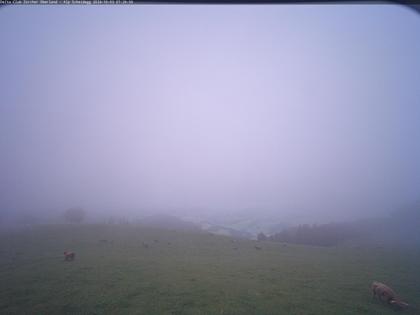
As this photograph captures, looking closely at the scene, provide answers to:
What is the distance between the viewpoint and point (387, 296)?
48.1 feet

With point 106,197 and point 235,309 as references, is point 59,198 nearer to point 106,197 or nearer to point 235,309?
point 106,197

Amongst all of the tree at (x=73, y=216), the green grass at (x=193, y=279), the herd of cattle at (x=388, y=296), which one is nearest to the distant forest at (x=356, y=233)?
the green grass at (x=193, y=279)

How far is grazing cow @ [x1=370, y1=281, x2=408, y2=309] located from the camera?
13852mm

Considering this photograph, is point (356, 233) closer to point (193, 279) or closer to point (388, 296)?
point (388, 296)

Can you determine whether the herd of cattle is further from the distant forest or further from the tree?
the tree

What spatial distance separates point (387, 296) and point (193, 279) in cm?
1426

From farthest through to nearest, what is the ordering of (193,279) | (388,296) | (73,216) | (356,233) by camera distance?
(73,216), (356,233), (193,279), (388,296)

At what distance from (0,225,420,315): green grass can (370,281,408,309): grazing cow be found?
0.66m

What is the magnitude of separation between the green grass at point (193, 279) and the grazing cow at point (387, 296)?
0.66 metres

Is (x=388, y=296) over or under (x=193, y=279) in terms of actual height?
over

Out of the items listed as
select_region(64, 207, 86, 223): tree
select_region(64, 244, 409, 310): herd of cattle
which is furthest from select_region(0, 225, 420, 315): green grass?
select_region(64, 207, 86, 223): tree

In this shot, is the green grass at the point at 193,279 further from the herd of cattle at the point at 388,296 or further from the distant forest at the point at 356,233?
the distant forest at the point at 356,233

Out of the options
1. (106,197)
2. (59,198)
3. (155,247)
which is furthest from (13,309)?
(106,197)

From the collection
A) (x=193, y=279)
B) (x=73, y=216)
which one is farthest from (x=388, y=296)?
(x=73, y=216)
